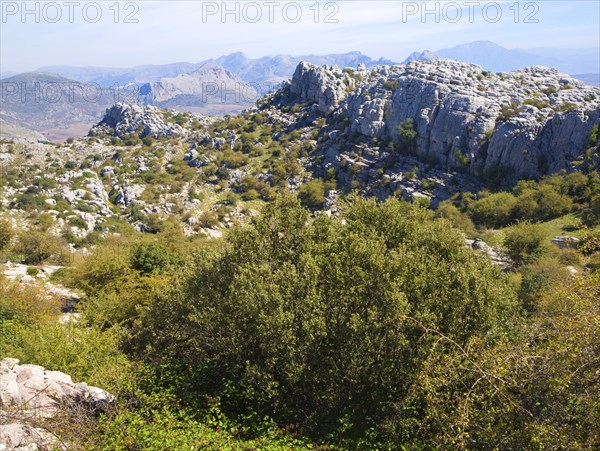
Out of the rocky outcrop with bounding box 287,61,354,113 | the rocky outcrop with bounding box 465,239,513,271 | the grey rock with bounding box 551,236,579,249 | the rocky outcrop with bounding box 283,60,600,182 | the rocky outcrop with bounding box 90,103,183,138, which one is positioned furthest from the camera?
the rocky outcrop with bounding box 90,103,183,138

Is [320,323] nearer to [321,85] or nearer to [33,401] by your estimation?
[33,401]

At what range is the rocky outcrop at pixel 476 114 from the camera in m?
61.9

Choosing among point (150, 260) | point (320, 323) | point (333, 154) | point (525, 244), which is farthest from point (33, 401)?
point (333, 154)

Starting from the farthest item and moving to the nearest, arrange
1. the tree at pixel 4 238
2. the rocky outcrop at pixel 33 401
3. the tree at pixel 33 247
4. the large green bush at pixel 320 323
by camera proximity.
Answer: the tree at pixel 4 238 < the tree at pixel 33 247 < the large green bush at pixel 320 323 < the rocky outcrop at pixel 33 401

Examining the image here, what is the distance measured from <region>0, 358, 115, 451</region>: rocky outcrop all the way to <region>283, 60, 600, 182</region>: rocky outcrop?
216ft

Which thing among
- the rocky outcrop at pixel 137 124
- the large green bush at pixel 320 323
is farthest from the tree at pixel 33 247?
the rocky outcrop at pixel 137 124

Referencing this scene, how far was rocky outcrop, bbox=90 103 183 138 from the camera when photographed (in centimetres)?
11969

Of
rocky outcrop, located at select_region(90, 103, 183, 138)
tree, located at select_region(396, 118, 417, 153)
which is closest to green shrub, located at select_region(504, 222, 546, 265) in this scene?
tree, located at select_region(396, 118, 417, 153)

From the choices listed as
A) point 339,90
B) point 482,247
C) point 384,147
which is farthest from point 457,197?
point 339,90

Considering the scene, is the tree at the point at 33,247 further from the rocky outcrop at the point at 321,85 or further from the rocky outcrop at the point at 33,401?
the rocky outcrop at the point at 321,85

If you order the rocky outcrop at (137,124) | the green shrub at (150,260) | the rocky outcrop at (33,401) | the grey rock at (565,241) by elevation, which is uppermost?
the rocky outcrop at (137,124)

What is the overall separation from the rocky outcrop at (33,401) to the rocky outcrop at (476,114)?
65.8 m

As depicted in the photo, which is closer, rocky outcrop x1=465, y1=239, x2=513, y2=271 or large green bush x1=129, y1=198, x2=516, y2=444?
large green bush x1=129, y1=198, x2=516, y2=444

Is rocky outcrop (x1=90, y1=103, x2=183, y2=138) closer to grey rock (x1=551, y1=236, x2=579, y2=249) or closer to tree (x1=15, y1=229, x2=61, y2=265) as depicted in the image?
tree (x1=15, y1=229, x2=61, y2=265)
